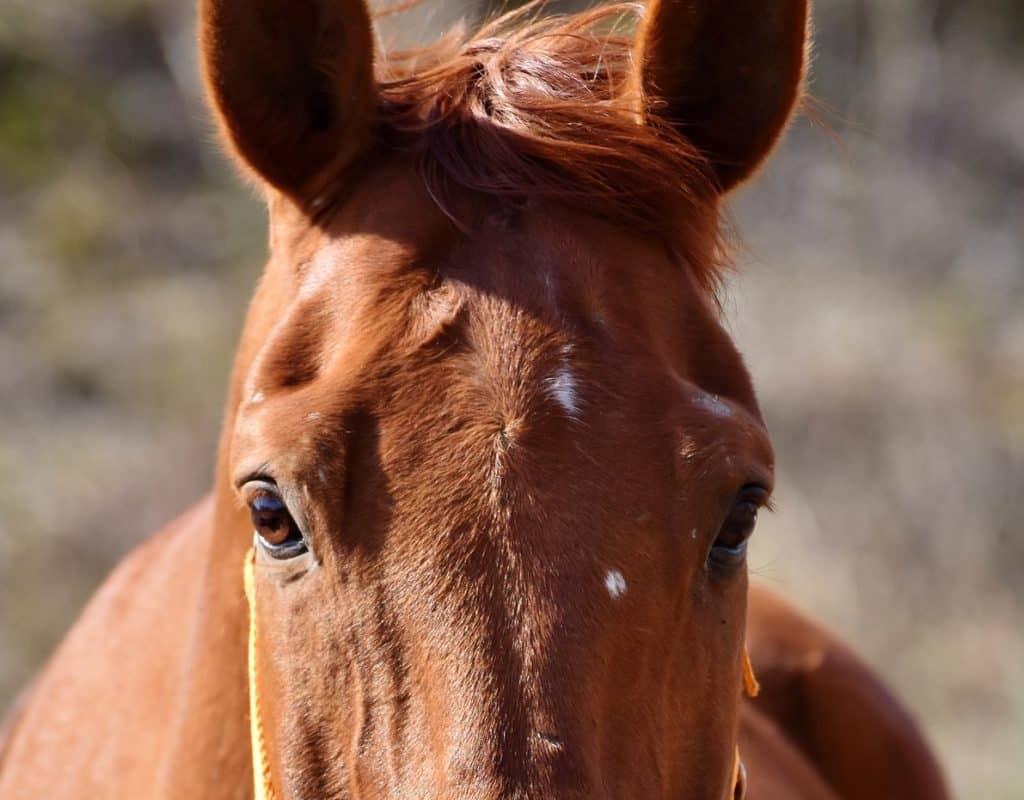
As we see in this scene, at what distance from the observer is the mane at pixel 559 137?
1.91 metres

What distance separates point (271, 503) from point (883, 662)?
652cm

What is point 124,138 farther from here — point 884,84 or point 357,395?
point 357,395

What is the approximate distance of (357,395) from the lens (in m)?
1.69

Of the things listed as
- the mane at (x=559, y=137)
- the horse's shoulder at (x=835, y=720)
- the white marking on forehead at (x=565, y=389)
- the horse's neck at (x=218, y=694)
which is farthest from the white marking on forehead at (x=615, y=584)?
the horse's shoulder at (x=835, y=720)

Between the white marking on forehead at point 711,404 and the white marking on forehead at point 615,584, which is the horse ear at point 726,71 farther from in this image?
the white marking on forehead at point 615,584

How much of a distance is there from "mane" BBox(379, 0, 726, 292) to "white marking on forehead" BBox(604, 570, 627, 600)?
60 centimetres

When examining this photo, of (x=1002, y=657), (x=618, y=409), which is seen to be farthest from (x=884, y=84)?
(x=618, y=409)

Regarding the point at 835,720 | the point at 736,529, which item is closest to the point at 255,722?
the point at 736,529

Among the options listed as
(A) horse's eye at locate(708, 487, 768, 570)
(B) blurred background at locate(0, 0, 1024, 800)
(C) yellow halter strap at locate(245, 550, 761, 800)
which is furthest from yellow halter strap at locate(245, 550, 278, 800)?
(B) blurred background at locate(0, 0, 1024, 800)

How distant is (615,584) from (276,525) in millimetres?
506

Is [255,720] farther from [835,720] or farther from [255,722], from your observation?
[835,720]

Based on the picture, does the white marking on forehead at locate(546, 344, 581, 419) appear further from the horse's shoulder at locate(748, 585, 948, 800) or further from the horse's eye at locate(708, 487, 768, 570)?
the horse's shoulder at locate(748, 585, 948, 800)

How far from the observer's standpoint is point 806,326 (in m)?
9.00

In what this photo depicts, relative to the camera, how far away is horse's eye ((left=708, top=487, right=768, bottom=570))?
1.79m
